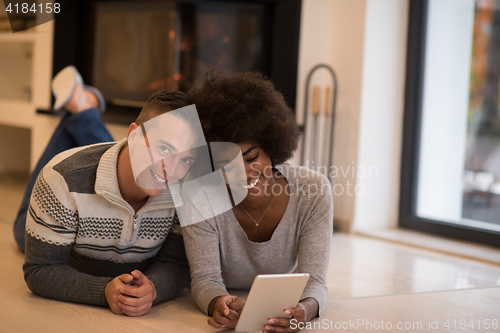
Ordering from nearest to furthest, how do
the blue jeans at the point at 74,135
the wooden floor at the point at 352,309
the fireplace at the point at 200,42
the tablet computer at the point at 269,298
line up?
1. the tablet computer at the point at 269,298
2. the wooden floor at the point at 352,309
3. the blue jeans at the point at 74,135
4. the fireplace at the point at 200,42

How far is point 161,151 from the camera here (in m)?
1.23

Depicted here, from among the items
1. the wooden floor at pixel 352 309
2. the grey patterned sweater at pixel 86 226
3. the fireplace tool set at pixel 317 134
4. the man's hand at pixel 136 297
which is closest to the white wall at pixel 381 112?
the fireplace tool set at pixel 317 134

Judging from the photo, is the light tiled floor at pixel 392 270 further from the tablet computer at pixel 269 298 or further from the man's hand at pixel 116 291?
the man's hand at pixel 116 291

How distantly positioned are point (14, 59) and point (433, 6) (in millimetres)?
2693

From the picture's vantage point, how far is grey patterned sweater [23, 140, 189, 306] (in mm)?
1255

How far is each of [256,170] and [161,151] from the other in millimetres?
245

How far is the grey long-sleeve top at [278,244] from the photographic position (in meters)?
1.29

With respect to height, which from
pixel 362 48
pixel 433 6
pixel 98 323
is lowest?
A: pixel 98 323

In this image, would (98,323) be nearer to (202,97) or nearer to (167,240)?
(167,240)

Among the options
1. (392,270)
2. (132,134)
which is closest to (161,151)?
(132,134)

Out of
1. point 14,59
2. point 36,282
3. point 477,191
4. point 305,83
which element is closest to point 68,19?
point 14,59

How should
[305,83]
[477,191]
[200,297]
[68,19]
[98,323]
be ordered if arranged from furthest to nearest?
[68,19] → [305,83] → [477,191] → [200,297] → [98,323]

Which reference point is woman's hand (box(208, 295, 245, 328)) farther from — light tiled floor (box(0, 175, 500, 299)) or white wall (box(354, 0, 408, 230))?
white wall (box(354, 0, 408, 230))

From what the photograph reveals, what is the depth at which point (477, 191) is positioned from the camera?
9.09 feet
